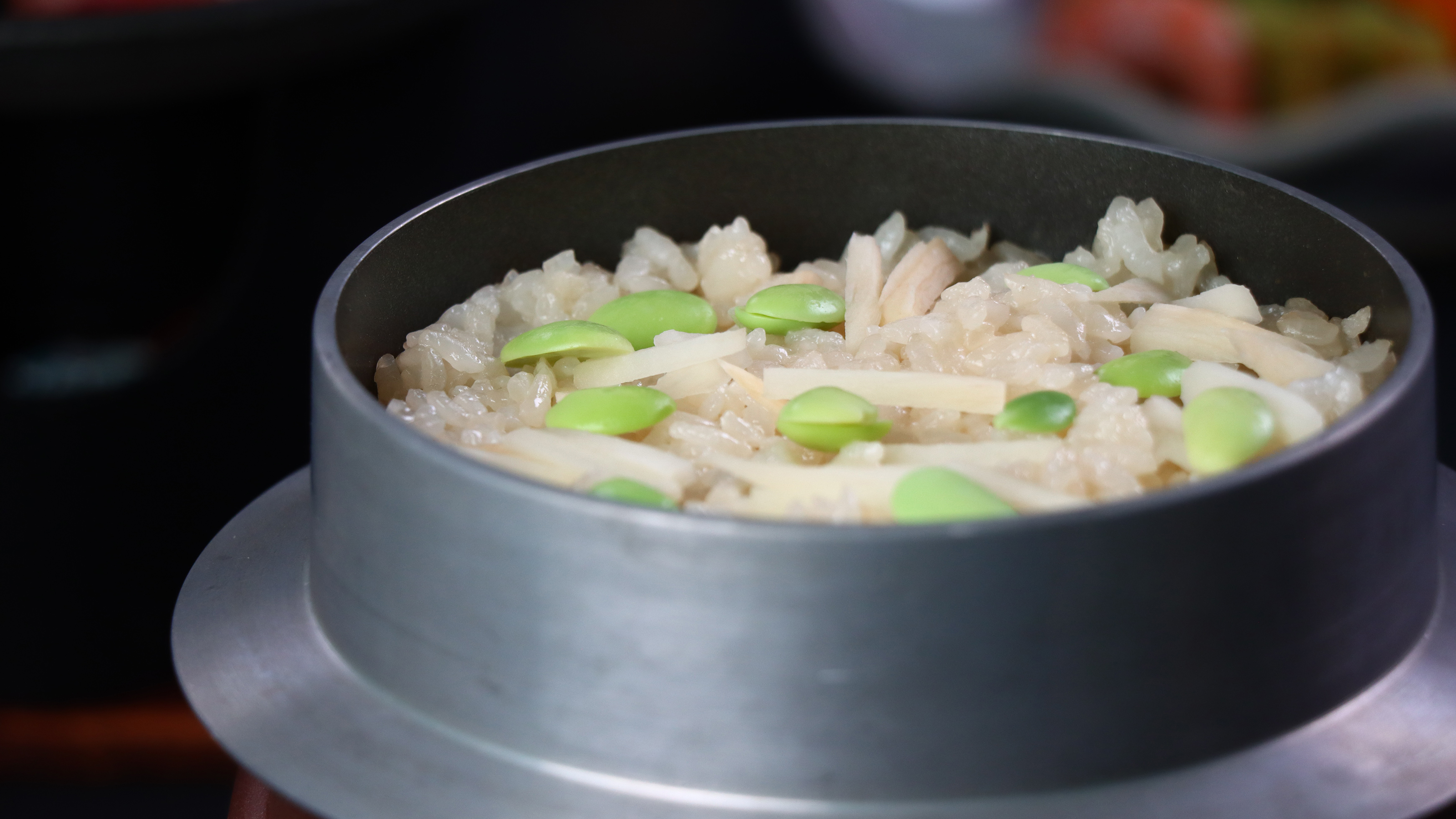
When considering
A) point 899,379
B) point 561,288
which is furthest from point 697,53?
point 899,379

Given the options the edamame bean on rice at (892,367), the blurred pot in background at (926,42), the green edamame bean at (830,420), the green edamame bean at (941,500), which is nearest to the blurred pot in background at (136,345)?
the edamame bean on rice at (892,367)

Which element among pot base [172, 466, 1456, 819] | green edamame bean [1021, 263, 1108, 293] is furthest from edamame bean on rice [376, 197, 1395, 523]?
pot base [172, 466, 1456, 819]

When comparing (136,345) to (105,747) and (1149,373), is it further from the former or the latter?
(1149,373)

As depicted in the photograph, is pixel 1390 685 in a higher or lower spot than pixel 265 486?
higher

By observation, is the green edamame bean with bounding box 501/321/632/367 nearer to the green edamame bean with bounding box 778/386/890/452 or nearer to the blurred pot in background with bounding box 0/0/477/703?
the green edamame bean with bounding box 778/386/890/452

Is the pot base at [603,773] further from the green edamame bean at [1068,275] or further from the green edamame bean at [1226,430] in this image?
the green edamame bean at [1068,275]

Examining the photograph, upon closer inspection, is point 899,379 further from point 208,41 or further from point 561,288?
point 208,41
